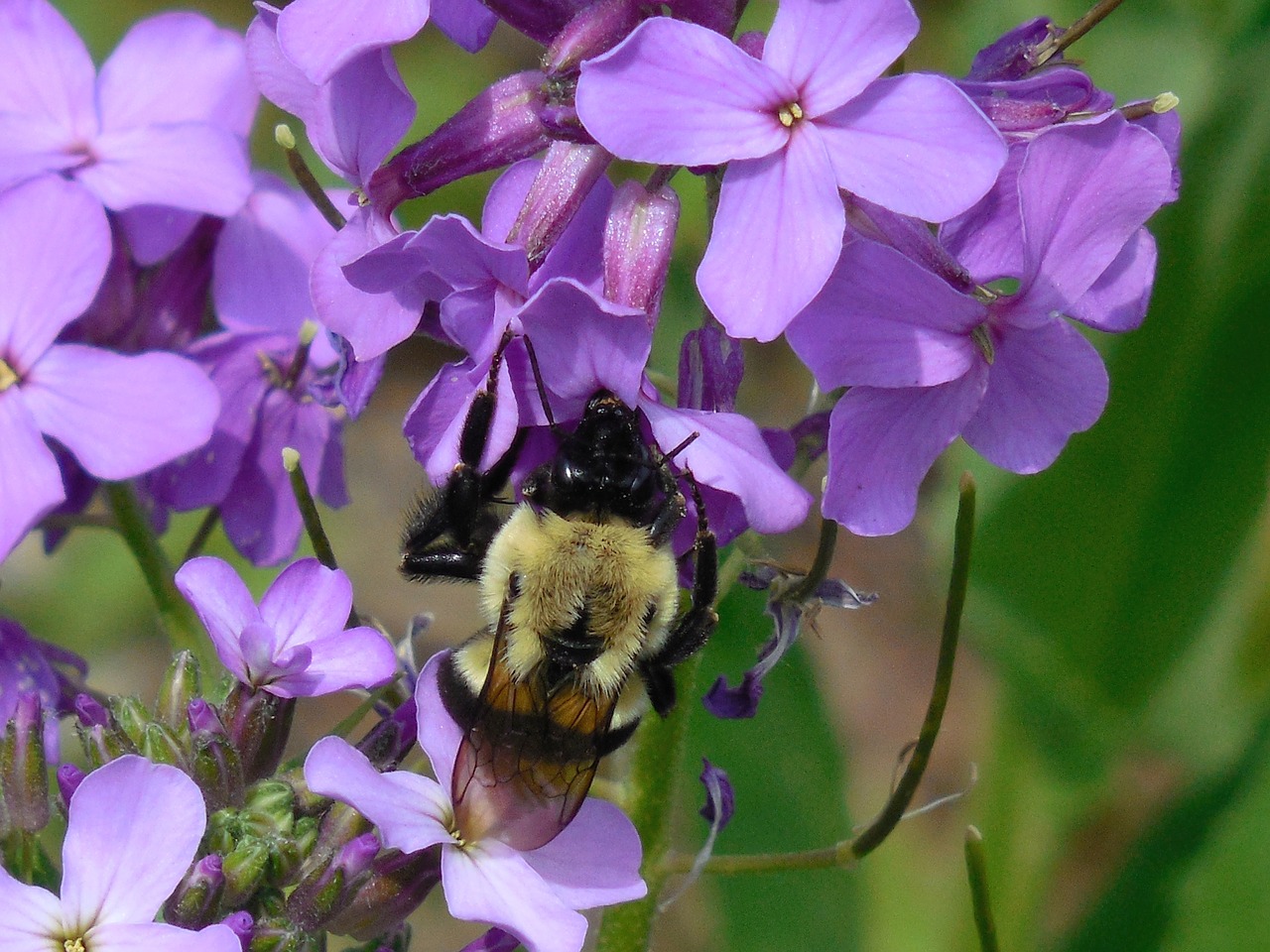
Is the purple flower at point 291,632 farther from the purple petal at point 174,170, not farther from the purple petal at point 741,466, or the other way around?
the purple petal at point 174,170

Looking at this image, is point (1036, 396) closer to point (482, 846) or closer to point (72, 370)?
point (482, 846)

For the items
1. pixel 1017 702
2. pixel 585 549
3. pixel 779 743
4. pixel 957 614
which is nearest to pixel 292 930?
pixel 585 549

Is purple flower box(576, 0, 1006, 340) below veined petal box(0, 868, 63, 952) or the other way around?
the other way around

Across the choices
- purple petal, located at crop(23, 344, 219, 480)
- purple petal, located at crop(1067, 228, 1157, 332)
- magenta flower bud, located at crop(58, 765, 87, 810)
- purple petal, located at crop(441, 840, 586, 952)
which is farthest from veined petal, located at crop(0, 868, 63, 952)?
purple petal, located at crop(1067, 228, 1157, 332)

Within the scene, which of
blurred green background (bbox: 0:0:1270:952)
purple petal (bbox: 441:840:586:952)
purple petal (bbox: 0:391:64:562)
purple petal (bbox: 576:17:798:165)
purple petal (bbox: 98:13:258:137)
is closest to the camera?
purple petal (bbox: 576:17:798:165)

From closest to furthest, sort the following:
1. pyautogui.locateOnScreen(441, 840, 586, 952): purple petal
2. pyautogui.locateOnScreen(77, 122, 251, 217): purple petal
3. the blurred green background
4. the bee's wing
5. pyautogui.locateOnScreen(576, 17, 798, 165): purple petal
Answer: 1. pyautogui.locateOnScreen(576, 17, 798, 165): purple petal
2. pyautogui.locateOnScreen(441, 840, 586, 952): purple petal
3. the bee's wing
4. pyautogui.locateOnScreen(77, 122, 251, 217): purple petal
5. the blurred green background

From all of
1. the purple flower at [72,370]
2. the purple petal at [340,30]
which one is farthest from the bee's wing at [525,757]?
the purple petal at [340,30]

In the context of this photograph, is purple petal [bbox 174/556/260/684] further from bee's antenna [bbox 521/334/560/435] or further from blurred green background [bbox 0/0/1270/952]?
blurred green background [bbox 0/0/1270/952]
